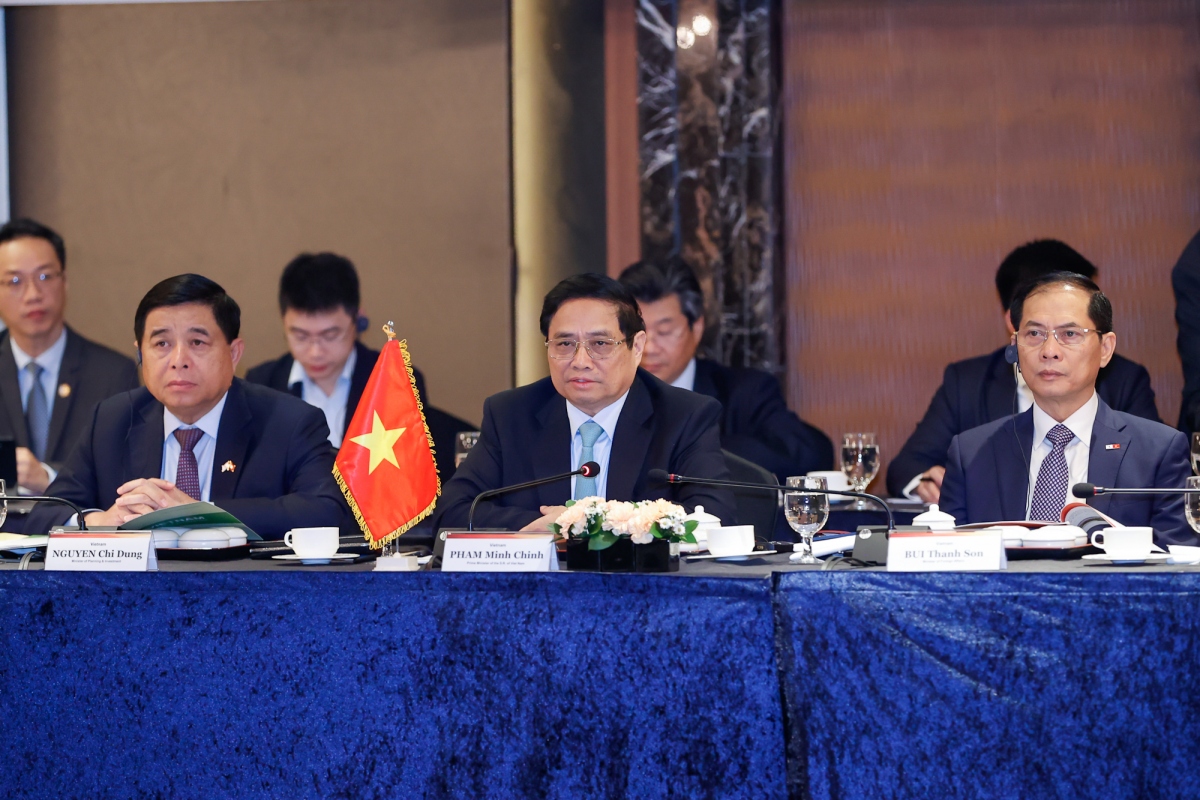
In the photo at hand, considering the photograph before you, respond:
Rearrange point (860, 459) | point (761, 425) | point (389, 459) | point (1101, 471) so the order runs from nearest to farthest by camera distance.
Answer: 1. point (389, 459)
2. point (1101, 471)
3. point (860, 459)
4. point (761, 425)

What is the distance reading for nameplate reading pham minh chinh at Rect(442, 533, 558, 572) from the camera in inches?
77.7

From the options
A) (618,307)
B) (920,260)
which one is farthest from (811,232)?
(618,307)

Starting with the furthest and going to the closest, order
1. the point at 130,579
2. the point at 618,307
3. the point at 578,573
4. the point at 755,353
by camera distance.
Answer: the point at 755,353
the point at 618,307
the point at 130,579
the point at 578,573

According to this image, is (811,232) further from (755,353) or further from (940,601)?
(940,601)

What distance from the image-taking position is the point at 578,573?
189 centimetres

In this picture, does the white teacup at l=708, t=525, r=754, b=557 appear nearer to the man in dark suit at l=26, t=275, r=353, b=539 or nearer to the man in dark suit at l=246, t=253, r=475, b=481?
the man in dark suit at l=26, t=275, r=353, b=539

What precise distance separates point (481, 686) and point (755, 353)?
3.16 meters

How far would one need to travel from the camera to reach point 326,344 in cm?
448

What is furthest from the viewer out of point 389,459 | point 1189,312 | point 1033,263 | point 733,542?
point 1033,263

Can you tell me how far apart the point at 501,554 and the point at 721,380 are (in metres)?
2.58

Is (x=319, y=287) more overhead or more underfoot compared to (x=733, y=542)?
more overhead

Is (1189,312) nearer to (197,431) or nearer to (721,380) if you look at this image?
(721,380)

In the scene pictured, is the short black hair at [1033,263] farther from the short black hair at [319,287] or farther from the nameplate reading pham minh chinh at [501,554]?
the nameplate reading pham minh chinh at [501,554]

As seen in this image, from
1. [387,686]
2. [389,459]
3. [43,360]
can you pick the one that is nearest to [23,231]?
[43,360]
